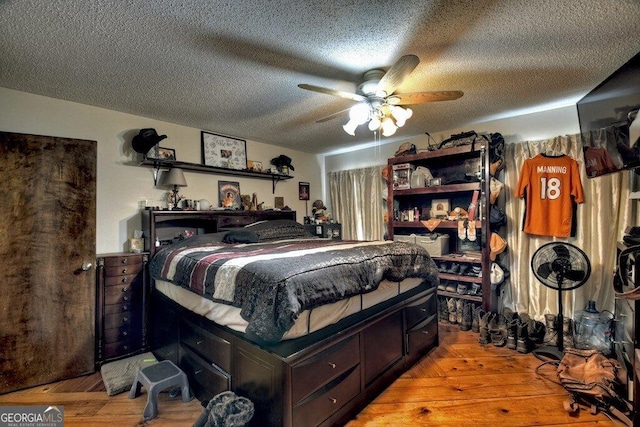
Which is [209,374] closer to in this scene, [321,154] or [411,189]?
[411,189]

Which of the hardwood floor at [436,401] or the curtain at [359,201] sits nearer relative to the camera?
the hardwood floor at [436,401]

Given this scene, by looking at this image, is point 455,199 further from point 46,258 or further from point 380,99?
point 46,258

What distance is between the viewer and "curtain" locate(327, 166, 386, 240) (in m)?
4.46

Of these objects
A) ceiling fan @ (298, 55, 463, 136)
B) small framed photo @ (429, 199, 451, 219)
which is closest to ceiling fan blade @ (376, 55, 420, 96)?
ceiling fan @ (298, 55, 463, 136)

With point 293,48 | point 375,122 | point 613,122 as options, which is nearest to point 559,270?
Result: point 613,122

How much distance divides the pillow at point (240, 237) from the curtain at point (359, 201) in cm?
210

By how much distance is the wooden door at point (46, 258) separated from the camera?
2.15 metres

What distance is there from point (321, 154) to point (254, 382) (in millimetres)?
4122

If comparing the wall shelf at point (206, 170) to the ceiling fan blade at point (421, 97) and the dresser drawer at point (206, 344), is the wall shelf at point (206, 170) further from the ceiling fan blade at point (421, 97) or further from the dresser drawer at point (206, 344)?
the ceiling fan blade at point (421, 97)

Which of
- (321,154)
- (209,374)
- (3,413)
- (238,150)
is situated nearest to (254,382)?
(209,374)

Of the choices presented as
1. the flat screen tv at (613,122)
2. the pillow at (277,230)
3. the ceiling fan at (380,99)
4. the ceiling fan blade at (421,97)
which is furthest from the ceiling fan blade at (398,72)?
the pillow at (277,230)

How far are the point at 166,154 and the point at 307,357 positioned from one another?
9.13ft

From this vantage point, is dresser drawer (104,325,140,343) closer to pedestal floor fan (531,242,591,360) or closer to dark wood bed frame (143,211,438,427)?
dark wood bed frame (143,211,438,427)

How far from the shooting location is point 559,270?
253 cm
